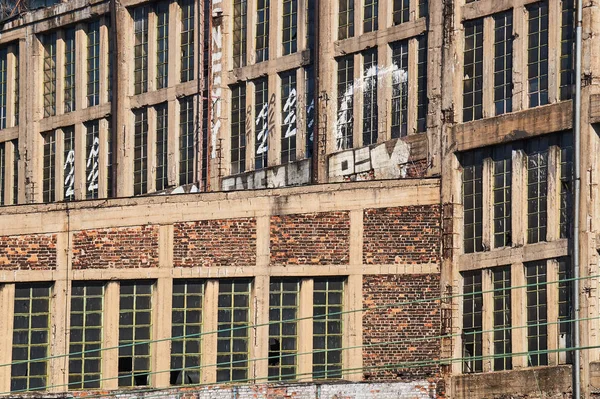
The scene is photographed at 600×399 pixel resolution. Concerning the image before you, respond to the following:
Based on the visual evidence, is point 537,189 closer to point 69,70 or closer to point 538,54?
point 538,54

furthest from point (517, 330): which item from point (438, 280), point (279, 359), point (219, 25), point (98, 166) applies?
point (98, 166)

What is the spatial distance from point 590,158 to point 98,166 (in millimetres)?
22181

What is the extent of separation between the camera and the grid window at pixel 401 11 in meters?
52.6

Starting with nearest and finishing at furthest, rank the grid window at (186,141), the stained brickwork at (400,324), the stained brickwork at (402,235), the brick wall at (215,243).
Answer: the brick wall at (215,243)
the stained brickwork at (400,324)
the stained brickwork at (402,235)
the grid window at (186,141)

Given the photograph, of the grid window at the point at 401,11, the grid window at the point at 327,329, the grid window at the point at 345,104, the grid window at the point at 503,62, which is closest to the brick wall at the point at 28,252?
the grid window at the point at 327,329

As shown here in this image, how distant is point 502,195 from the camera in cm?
4844

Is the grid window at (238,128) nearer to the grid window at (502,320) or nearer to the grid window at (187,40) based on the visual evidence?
the grid window at (187,40)

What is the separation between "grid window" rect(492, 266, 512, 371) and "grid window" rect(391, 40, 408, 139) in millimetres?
5850

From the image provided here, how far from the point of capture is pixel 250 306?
160 ft

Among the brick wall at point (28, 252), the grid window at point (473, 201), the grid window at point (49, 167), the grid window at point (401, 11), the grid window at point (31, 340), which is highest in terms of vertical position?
the grid window at point (401, 11)

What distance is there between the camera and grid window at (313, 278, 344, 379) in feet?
160

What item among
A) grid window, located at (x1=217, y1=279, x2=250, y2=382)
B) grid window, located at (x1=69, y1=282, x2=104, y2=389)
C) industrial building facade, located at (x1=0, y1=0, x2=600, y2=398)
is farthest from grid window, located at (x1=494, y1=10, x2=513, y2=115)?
grid window, located at (x1=69, y1=282, x2=104, y2=389)

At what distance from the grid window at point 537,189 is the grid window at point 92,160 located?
20.0 meters

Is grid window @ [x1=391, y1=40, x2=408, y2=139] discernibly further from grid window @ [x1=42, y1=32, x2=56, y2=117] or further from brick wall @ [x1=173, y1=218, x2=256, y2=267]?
grid window @ [x1=42, y1=32, x2=56, y2=117]
